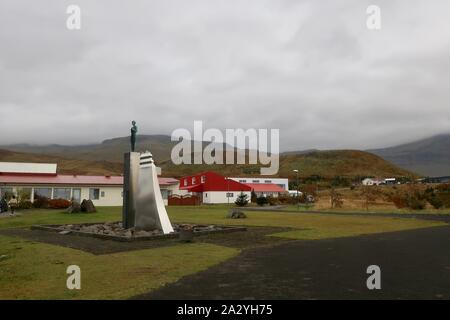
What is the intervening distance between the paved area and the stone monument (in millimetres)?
5723

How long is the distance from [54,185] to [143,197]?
3355 centimetres

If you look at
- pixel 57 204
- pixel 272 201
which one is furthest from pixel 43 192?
pixel 272 201

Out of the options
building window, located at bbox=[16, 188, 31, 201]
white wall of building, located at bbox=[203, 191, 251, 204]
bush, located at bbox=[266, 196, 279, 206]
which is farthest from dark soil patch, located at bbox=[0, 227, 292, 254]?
white wall of building, located at bbox=[203, 191, 251, 204]

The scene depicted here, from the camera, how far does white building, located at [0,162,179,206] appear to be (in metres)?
46.9

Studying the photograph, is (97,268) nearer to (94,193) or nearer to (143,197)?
(143,197)

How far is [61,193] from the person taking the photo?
164ft

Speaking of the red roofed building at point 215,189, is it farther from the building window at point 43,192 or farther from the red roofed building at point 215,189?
the building window at point 43,192

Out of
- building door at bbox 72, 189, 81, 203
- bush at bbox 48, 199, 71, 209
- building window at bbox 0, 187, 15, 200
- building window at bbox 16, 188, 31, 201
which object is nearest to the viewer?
building window at bbox 0, 187, 15, 200

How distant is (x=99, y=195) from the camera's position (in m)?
51.9

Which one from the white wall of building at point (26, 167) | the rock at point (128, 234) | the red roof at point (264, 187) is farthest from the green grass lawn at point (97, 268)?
the red roof at point (264, 187)

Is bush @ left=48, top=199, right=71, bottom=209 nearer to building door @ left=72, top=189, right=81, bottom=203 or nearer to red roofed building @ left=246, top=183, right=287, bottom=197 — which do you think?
building door @ left=72, top=189, right=81, bottom=203

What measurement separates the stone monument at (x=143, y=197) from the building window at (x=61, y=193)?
32.9 metres
